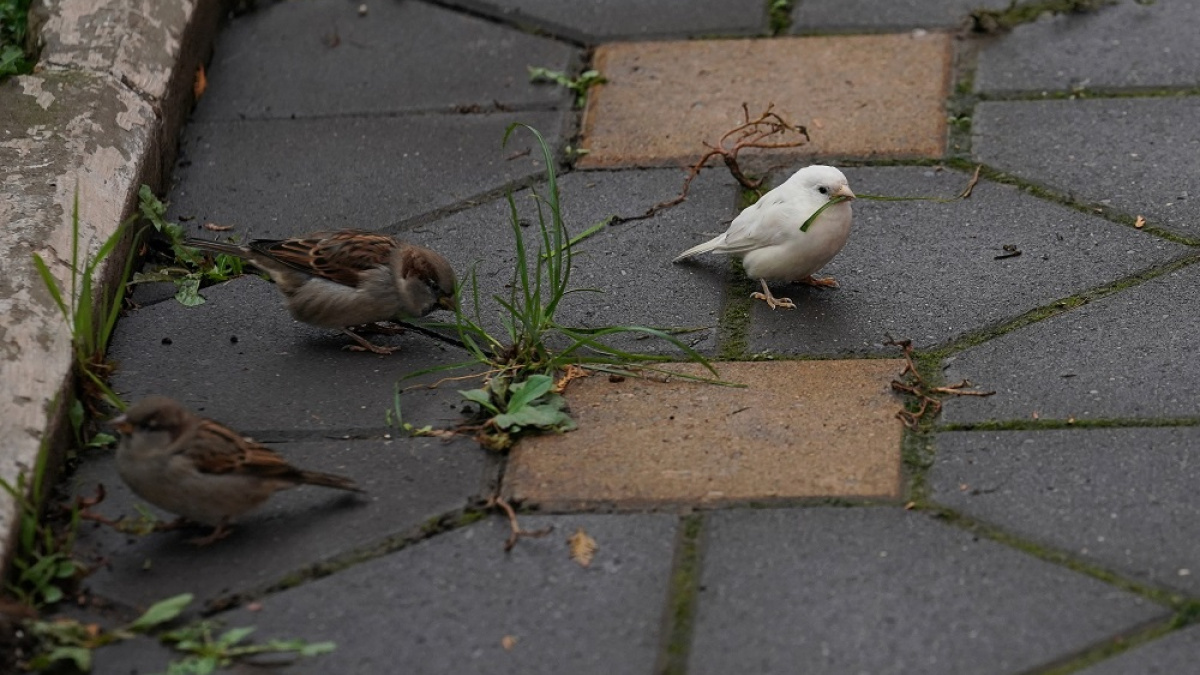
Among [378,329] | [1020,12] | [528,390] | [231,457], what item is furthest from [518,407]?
[1020,12]

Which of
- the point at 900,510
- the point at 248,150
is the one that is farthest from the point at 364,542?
the point at 248,150

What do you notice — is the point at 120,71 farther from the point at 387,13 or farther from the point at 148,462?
the point at 148,462

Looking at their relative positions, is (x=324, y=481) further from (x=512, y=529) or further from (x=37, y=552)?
(x=37, y=552)

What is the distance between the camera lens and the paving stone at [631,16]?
246 inches

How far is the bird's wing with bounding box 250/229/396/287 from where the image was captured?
4.48 meters

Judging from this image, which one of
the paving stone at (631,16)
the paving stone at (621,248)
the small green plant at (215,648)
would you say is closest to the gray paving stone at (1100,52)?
the paving stone at (631,16)

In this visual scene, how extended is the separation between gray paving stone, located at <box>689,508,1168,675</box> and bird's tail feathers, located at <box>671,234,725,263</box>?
1394mm

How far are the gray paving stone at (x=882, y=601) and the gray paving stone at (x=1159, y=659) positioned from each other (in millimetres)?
72

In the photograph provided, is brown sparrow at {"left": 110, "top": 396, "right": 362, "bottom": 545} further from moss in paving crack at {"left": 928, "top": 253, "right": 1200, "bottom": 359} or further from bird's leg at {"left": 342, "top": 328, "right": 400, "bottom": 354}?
moss in paving crack at {"left": 928, "top": 253, "right": 1200, "bottom": 359}

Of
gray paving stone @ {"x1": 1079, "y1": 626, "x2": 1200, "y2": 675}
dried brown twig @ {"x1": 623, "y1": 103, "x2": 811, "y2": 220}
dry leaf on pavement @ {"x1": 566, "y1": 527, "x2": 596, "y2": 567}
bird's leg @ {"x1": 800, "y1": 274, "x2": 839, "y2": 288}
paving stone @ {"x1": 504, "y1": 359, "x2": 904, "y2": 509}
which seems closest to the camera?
gray paving stone @ {"x1": 1079, "y1": 626, "x2": 1200, "y2": 675}

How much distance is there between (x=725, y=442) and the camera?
3760 millimetres

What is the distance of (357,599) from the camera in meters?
3.24

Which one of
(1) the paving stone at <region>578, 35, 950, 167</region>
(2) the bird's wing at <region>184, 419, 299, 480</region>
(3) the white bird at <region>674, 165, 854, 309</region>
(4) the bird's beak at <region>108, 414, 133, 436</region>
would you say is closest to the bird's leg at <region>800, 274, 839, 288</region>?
(3) the white bird at <region>674, 165, 854, 309</region>

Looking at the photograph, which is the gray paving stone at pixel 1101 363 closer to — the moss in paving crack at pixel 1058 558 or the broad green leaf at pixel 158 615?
the moss in paving crack at pixel 1058 558
